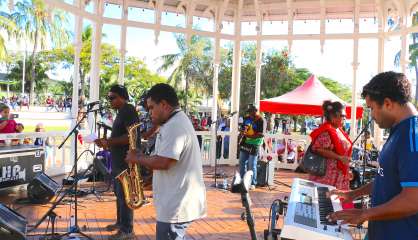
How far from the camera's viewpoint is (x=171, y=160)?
8.45 feet

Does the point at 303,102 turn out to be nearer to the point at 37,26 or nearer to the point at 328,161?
the point at 328,161

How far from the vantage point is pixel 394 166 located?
1851mm

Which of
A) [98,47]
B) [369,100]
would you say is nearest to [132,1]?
[98,47]

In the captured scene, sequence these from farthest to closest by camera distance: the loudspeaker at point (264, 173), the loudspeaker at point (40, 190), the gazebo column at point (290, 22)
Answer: the gazebo column at point (290, 22) < the loudspeaker at point (264, 173) < the loudspeaker at point (40, 190)

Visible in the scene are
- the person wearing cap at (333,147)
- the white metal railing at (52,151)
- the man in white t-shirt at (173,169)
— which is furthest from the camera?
the white metal railing at (52,151)

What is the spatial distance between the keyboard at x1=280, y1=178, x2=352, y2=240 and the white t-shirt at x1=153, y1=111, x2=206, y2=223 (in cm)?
64

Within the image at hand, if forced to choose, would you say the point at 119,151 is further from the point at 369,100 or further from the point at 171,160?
the point at 369,100

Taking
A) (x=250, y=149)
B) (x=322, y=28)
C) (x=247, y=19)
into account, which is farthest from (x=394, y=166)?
(x=247, y=19)

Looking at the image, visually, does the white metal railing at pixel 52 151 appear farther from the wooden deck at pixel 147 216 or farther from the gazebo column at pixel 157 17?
the gazebo column at pixel 157 17

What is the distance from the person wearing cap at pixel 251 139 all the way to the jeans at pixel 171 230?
524cm

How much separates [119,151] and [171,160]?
2.18 m

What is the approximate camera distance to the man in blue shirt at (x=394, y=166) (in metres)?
1.75

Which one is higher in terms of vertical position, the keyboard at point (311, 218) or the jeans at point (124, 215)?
the keyboard at point (311, 218)

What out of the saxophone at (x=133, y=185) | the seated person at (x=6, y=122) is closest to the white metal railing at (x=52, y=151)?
the seated person at (x=6, y=122)
